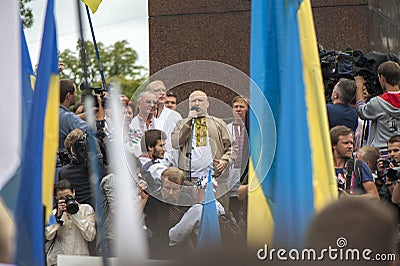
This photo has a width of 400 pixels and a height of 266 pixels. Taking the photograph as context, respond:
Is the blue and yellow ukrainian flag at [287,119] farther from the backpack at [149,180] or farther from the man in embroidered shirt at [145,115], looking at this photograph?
the man in embroidered shirt at [145,115]

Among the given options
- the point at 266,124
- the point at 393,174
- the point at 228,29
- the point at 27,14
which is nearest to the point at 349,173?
the point at 393,174

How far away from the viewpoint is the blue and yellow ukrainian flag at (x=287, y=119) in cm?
453

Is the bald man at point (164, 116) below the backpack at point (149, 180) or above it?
above

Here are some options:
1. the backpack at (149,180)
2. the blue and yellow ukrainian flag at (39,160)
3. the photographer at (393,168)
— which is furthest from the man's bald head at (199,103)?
the blue and yellow ukrainian flag at (39,160)

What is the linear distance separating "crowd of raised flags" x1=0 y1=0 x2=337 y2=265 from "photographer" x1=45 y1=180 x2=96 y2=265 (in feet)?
4.67

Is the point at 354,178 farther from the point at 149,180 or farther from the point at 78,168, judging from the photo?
the point at 78,168

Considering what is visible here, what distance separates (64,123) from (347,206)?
17.3 feet

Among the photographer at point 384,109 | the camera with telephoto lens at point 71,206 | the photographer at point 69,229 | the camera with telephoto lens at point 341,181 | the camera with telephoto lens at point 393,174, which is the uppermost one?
the photographer at point 384,109

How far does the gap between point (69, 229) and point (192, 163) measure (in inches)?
36.7

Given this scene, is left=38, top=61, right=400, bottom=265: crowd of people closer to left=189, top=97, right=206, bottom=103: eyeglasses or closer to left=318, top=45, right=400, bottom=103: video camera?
left=189, top=97, right=206, bottom=103: eyeglasses

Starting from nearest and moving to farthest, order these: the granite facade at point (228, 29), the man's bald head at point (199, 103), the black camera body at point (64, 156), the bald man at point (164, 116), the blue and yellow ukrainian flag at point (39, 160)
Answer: the blue and yellow ukrainian flag at point (39, 160) < the bald man at point (164, 116) < the man's bald head at point (199, 103) < the black camera body at point (64, 156) < the granite facade at point (228, 29)

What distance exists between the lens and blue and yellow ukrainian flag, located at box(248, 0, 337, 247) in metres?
4.53

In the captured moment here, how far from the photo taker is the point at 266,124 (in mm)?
4746

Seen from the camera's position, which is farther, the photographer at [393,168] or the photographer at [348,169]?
the photographer at [393,168]
